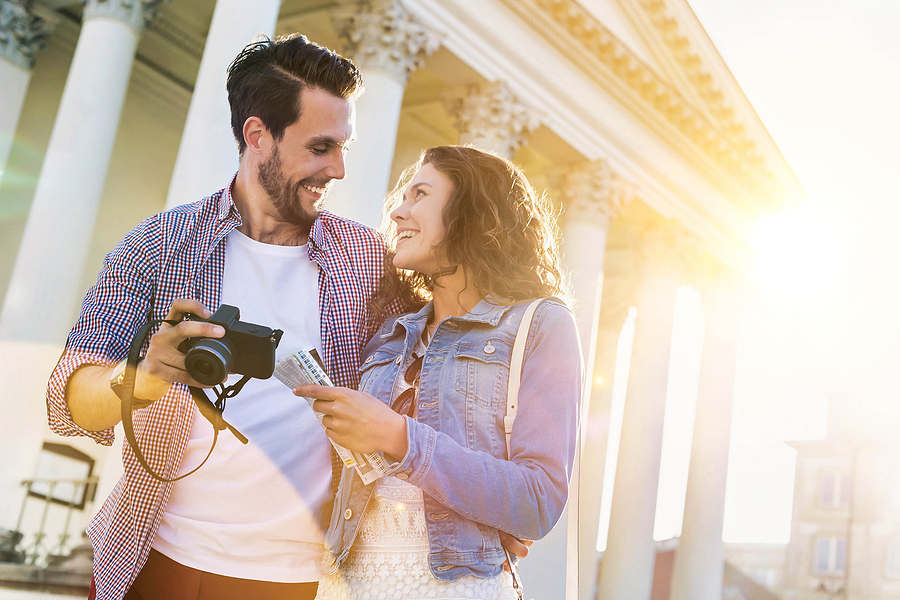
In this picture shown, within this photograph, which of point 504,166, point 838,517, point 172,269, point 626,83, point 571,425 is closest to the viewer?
point 571,425

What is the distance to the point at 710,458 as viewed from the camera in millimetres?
20578

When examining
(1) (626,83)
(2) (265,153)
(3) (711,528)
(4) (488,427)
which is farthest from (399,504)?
(3) (711,528)

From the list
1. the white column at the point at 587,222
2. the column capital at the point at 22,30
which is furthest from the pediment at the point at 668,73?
the column capital at the point at 22,30

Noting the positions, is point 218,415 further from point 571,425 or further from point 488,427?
point 571,425

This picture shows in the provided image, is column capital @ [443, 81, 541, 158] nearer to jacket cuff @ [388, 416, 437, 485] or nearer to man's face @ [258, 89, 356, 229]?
man's face @ [258, 89, 356, 229]

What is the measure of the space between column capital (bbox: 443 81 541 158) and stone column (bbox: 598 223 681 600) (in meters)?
6.75

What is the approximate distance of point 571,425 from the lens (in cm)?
229

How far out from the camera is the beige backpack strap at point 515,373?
2.33m

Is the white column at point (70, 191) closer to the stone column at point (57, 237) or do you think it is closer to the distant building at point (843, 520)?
the stone column at point (57, 237)

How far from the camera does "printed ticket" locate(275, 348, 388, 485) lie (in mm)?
2105

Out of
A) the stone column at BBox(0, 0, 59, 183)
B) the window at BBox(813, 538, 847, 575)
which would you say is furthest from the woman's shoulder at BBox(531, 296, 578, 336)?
the window at BBox(813, 538, 847, 575)

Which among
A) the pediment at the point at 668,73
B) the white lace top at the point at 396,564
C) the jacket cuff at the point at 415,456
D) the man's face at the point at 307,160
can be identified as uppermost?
the pediment at the point at 668,73

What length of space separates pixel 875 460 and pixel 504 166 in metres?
45.7

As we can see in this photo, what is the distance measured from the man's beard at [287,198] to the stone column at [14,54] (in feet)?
33.7
